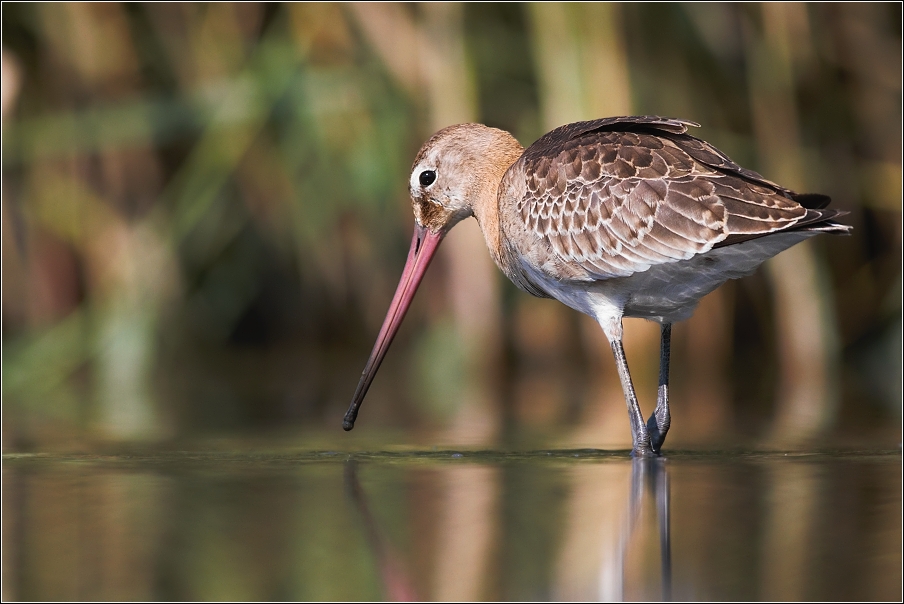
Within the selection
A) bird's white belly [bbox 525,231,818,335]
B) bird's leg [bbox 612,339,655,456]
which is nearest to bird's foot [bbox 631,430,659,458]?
bird's leg [bbox 612,339,655,456]

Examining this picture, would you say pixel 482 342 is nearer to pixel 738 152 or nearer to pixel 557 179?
pixel 738 152

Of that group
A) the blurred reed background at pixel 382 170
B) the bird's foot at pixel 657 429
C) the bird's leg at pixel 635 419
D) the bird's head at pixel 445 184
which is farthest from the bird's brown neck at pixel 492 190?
the blurred reed background at pixel 382 170

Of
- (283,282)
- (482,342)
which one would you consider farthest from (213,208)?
(482,342)

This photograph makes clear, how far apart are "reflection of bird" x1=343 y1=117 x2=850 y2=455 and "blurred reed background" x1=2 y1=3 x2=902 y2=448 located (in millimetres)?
1961

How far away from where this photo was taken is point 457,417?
23.3 feet

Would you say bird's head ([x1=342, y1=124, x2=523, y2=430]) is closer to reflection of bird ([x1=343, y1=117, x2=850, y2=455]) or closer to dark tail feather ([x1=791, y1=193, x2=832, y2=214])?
reflection of bird ([x1=343, y1=117, x2=850, y2=455])

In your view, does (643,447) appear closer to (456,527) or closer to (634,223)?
(634,223)

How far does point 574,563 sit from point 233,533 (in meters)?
1.09

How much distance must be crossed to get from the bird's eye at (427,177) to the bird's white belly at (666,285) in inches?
33.1

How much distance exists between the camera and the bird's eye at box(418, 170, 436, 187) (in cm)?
672

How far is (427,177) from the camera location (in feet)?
22.1

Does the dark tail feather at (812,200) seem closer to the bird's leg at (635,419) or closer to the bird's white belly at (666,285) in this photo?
the bird's white belly at (666,285)

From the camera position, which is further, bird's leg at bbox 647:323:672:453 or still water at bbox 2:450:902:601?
bird's leg at bbox 647:323:672:453

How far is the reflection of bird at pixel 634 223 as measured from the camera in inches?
214
